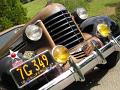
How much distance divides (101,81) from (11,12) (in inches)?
416

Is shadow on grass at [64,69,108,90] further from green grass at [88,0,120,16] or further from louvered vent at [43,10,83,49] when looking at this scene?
green grass at [88,0,120,16]

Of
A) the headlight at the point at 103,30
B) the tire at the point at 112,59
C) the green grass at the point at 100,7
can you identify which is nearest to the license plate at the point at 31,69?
the headlight at the point at 103,30

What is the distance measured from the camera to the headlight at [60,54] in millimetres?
5871

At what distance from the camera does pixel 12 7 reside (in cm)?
1723

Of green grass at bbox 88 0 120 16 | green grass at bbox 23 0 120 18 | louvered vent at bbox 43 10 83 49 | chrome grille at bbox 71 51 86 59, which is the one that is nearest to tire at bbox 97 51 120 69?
louvered vent at bbox 43 10 83 49

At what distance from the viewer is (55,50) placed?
588 centimetres

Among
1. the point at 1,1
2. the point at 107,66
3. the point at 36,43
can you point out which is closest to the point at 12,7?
the point at 1,1

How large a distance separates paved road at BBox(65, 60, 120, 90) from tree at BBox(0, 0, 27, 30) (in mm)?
9416

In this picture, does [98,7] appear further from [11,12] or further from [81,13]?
[81,13]

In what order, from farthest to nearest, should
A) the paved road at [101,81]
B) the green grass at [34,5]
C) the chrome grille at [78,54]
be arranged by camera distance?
the green grass at [34,5] → the paved road at [101,81] → the chrome grille at [78,54]

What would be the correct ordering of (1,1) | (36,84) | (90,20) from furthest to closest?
(1,1) < (90,20) < (36,84)

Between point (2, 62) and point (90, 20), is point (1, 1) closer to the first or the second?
point (90, 20)

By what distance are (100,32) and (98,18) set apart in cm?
57

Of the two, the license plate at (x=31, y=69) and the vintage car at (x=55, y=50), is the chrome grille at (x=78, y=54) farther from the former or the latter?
the license plate at (x=31, y=69)
